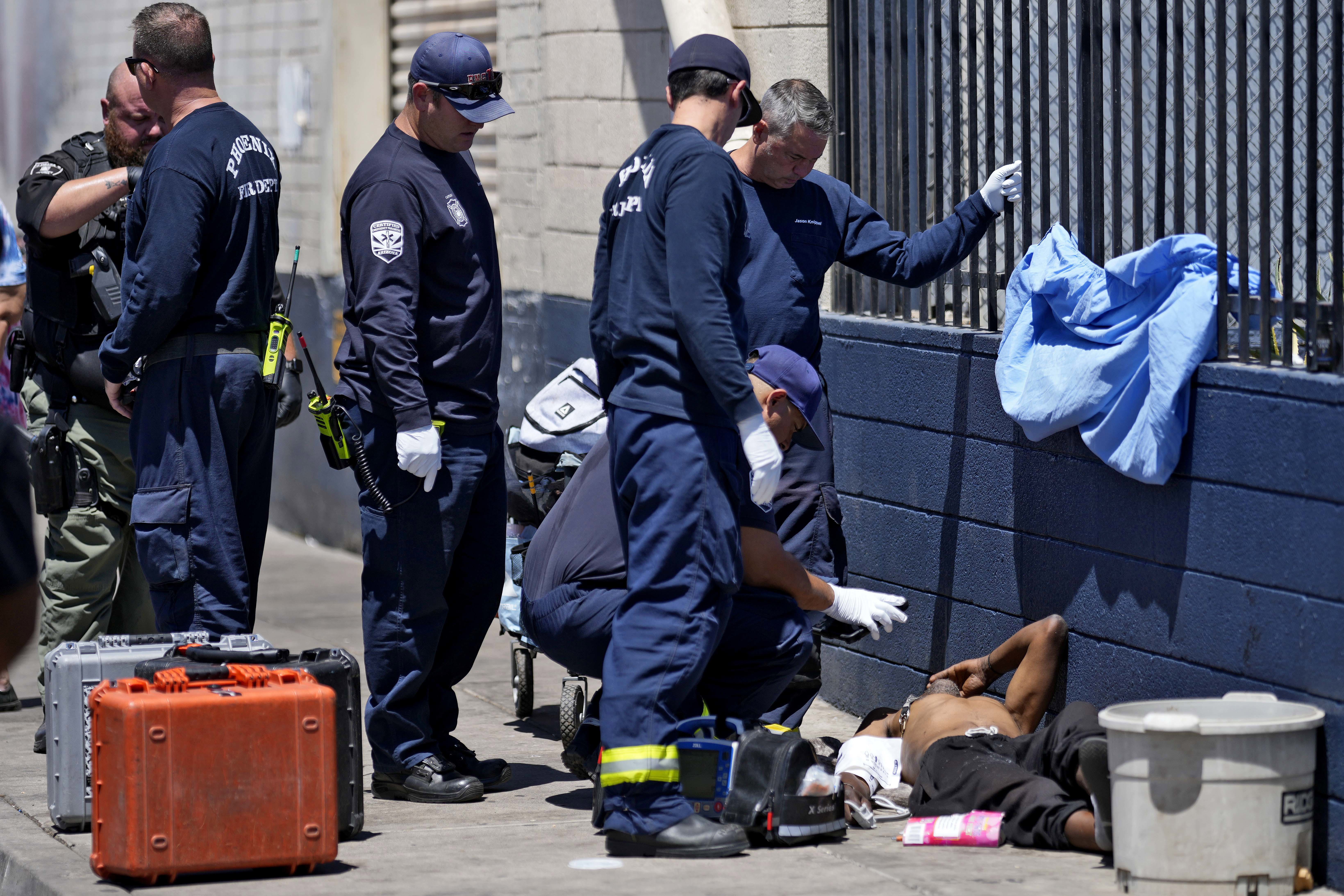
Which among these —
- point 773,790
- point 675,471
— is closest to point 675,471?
point 675,471

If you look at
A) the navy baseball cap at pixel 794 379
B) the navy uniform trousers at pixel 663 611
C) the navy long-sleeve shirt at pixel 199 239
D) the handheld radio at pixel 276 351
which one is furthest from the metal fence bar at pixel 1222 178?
the navy long-sleeve shirt at pixel 199 239

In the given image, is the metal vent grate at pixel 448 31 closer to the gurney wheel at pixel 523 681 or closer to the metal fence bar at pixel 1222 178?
the gurney wheel at pixel 523 681

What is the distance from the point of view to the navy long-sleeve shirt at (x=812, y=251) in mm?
5770

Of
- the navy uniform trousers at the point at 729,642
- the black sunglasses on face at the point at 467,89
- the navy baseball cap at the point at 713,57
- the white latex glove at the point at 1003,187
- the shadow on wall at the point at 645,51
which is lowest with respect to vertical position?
the navy uniform trousers at the point at 729,642

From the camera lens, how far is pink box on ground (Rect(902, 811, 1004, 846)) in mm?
4785

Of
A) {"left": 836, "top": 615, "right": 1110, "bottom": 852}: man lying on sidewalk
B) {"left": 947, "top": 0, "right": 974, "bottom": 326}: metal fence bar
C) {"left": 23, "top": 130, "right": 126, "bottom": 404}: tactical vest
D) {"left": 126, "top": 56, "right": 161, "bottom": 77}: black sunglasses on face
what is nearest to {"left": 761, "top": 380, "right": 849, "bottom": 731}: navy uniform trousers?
{"left": 836, "top": 615, "right": 1110, "bottom": 852}: man lying on sidewalk

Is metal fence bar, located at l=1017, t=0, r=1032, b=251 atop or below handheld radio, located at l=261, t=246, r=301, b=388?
atop

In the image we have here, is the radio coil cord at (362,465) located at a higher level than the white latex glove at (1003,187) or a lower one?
lower

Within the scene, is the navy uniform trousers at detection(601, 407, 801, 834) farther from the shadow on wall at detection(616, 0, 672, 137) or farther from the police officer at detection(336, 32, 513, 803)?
the shadow on wall at detection(616, 0, 672, 137)

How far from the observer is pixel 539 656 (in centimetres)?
775

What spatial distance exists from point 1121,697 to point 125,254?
3183 millimetres

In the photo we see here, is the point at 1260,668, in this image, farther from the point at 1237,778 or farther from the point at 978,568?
the point at 978,568

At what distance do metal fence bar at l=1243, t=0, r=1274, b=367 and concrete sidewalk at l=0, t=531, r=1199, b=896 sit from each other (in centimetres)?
136

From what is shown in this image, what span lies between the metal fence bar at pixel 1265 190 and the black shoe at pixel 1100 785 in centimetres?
103
